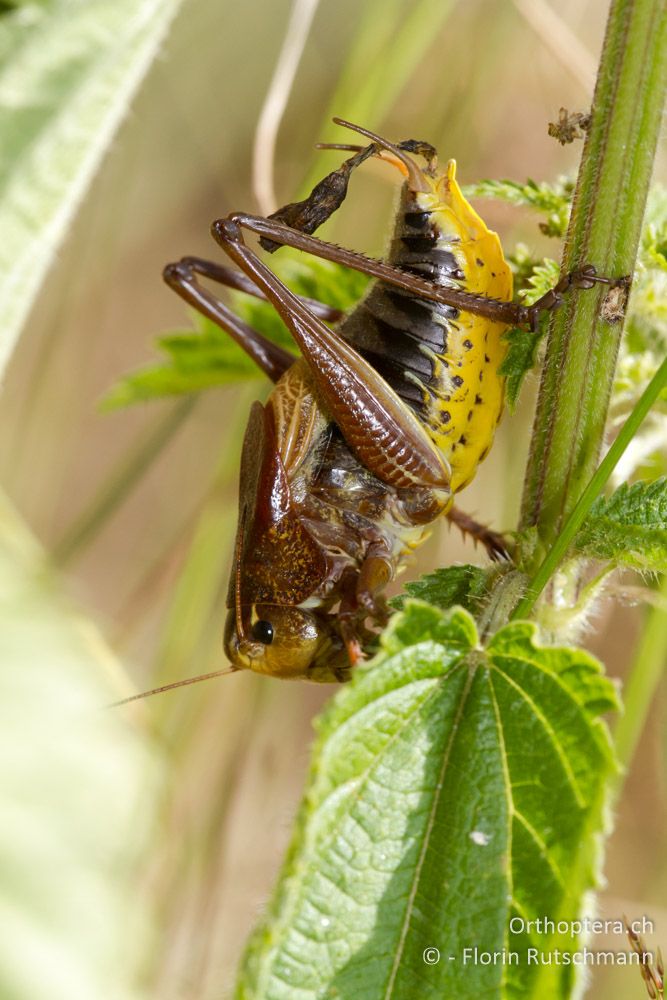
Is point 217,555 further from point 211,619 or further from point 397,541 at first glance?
point 397,541

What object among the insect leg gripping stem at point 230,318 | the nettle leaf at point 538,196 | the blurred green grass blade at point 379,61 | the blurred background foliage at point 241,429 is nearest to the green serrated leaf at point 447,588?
the nettle leaf at point 538,196

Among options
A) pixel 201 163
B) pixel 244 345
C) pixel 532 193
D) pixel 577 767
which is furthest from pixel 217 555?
pixel 201 163

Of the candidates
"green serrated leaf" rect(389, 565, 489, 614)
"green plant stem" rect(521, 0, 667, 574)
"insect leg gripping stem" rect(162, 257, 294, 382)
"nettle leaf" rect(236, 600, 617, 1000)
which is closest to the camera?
"nettle leaf" rect(236, 600, 617, 1000)

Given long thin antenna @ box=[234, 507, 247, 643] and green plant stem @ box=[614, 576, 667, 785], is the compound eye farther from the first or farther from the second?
green plant stem @ box=[614, 576, 667, 785]

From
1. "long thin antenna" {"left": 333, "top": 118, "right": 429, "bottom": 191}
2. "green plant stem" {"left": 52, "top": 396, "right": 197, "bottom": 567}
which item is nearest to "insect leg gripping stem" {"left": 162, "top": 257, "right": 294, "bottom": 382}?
"long thin antenna" {"left": 333, "top": 118, "right": 429, "bottom": 191}

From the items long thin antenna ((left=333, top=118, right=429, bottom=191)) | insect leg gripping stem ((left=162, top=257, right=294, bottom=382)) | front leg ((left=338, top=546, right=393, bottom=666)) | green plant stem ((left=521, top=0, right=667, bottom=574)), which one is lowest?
front leg ((left=338, top=546, right=393, bottom=666))

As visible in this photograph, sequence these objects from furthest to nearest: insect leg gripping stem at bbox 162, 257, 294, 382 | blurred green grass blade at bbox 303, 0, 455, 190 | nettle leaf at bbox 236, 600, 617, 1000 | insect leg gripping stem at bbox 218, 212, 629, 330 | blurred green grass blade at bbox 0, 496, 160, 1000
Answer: blurred green grass blade at bbox 303, 0, 455, 190 < blurred green grass blade at bbox 0, 496, 160, 1000 < insect leg gripping stem at bbox 162, 257, 294, 382 < insect leg gripping stem at bbox 218, 212, 629, 330 < nettle leaf at bbox 236, 600, 617, 1000

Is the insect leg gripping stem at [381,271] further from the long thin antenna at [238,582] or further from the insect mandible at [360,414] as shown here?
the long thin antenna at [238,582]

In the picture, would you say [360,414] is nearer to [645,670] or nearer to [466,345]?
[466,345]
